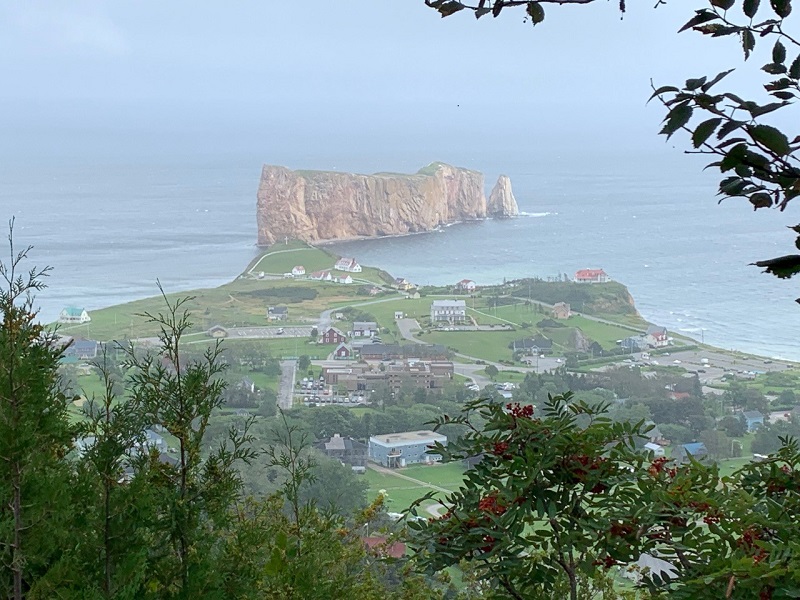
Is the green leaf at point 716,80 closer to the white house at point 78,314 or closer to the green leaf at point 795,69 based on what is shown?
the green leaf at point 795,69

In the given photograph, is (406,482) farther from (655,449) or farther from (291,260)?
(291,260)

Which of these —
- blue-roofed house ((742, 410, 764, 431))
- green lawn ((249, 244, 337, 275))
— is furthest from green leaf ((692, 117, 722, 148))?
green lawn ((249, 244, 337, 275))

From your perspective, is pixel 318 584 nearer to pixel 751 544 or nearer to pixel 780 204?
pixel 751 544

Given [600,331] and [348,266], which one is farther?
[348,266]

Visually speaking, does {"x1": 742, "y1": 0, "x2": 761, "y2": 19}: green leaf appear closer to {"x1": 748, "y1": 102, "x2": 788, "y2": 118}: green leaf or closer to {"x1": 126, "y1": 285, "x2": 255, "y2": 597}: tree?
{"x1": 748, "y1": 102, "x2": 788, "y2": 118}: green leaf

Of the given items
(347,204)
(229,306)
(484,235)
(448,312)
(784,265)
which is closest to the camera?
(784,265)

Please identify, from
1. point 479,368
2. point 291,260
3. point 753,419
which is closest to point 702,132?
point 753,419

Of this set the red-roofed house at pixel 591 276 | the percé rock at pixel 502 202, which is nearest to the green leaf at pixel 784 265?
the red-roofed house at pixel 591 276
